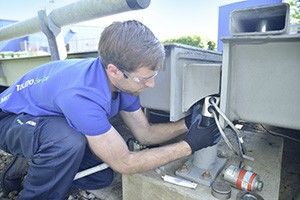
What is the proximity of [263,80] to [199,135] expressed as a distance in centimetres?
31

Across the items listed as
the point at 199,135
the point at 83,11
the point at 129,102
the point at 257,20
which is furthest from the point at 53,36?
the point at 257,20

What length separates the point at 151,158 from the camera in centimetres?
101

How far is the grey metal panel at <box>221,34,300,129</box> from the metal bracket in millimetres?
1266

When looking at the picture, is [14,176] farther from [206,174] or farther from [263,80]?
[263,80]

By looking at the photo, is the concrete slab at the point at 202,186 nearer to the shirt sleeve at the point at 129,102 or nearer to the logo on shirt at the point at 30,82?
the shirt sleeve at the point at 129,102

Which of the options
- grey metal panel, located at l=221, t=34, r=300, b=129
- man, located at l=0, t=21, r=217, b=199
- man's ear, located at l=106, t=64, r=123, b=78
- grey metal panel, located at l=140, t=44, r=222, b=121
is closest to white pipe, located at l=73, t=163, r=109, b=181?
man, located at l=0, t=21, r=217, b=199

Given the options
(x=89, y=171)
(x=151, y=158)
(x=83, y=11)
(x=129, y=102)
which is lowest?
(x=89, y=171)

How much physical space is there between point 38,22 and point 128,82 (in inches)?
43.9

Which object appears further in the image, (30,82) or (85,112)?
(30,82)

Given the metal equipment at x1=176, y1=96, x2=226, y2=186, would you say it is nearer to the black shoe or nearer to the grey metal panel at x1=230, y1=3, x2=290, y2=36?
the grey metal panel at x1=230, y1=3, x2=290, y2=36

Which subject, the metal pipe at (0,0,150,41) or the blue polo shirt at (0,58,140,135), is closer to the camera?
the blue polo shirt at (0,58,140,135)

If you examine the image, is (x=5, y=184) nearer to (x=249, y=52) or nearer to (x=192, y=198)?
(x=192, y=198)

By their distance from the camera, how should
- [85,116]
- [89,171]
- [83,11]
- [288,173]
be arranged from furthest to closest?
[288,173]
[83,11]
[89,171]
[85,116]

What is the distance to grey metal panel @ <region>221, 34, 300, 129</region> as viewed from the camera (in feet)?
2.45
